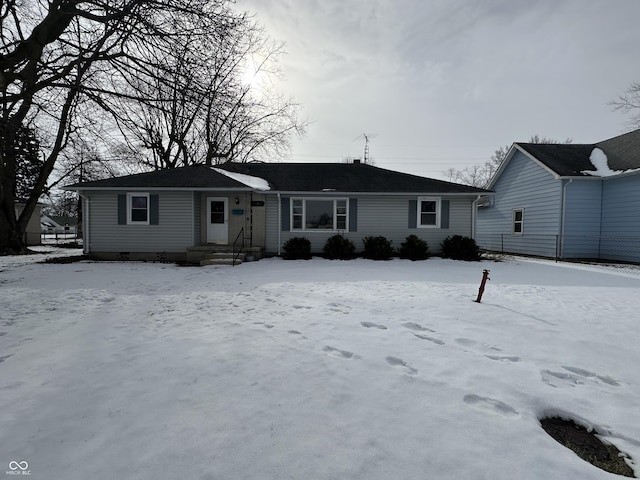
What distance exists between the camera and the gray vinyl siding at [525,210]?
14367mm

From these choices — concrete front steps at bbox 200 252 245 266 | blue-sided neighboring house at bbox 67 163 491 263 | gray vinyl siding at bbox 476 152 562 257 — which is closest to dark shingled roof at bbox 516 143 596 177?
gray vinyl siding at bbox 476 152 562 257

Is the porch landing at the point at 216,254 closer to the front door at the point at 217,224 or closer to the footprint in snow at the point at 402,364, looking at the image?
the front door at the point at 217,224

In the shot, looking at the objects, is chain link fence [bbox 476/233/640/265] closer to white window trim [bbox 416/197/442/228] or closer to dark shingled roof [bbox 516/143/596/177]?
dark shingled roof [bbox 516/143/596/177]

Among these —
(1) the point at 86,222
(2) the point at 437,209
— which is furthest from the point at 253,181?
(2) the point at 437,209

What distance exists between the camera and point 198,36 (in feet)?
25.5

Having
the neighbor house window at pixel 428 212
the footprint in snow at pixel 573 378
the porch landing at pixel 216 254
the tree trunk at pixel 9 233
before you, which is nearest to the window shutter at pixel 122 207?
the porch landing at pixel 216 254

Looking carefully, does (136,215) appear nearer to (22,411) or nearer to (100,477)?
(22,411)

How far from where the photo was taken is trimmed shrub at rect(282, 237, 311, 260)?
512 inches

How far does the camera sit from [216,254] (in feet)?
39.2

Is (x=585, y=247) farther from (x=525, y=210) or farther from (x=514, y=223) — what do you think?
(x=514, y=223)

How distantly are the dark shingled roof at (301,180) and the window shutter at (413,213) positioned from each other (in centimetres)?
63

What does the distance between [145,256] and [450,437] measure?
13845 millimetres

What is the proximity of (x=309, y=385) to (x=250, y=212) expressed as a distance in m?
11.3
